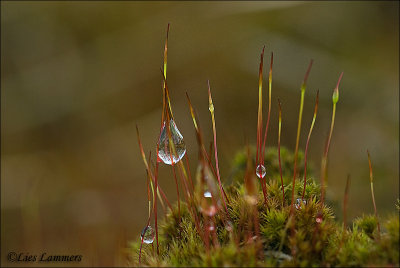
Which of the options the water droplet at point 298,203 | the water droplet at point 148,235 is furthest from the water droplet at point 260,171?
the water droplet at point 148,235

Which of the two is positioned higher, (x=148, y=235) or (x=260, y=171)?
(x=260, y=171)

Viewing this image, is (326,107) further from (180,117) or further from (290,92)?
(180,117)

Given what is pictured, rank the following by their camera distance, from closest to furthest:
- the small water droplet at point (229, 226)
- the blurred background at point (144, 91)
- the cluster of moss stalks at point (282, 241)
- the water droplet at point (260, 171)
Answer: the cluster of moss stalks at point (282, 241)
the small water droplet at point (229, 226)
the water droplet at point (260, 171)
the blurred background at point (144, 91)

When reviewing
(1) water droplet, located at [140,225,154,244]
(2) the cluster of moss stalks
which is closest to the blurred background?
(1) water droplet, located at [140,225,154,244]

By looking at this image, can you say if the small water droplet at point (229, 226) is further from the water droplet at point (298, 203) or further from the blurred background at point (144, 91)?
the blurred background at point (144, 91)

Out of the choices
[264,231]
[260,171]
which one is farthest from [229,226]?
[260,171]

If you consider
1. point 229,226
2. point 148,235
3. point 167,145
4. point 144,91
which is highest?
point 167,145

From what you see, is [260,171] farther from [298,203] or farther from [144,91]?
[144,91]

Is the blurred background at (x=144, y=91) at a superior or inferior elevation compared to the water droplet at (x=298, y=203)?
inferior
